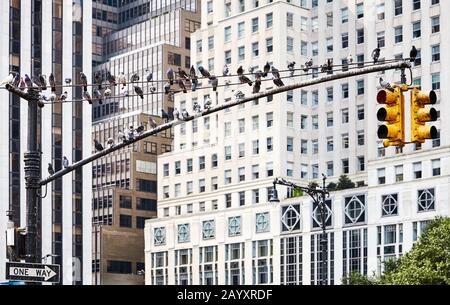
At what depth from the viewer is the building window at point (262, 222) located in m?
163

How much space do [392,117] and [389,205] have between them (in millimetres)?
127100

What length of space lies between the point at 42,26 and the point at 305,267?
47447mm

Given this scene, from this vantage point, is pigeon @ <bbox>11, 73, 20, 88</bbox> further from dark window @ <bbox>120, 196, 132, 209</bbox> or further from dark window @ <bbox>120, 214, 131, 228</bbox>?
dark window @ <bbox>120, 196, 132, 209</bbox>

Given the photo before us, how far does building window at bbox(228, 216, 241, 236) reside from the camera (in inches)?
6639

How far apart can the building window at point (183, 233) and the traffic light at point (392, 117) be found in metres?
157

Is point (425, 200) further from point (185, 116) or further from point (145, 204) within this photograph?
point (185, 116)

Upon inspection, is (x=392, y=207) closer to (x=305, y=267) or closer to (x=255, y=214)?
(x=305, y=267)

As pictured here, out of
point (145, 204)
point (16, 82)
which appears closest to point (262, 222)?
point (145, 204)

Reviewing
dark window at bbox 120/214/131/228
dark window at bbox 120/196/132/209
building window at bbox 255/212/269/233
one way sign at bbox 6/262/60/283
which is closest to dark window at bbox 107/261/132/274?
dark window at bbox 120/214/131/228

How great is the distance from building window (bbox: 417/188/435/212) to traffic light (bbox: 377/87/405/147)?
120635 millimetres

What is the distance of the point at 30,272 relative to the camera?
20531mm

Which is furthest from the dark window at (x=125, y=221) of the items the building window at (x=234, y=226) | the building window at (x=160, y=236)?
the building window at (x=234, y=226)

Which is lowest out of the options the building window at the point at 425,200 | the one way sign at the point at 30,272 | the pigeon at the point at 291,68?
the one way sign at the point at 30,272

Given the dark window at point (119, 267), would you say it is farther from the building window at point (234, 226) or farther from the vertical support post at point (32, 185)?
the vertical support post at point (32, 185)
